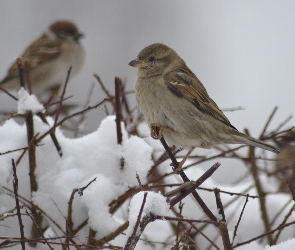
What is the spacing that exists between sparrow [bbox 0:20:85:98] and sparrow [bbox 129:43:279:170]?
3.02 m

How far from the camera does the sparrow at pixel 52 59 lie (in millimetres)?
6512

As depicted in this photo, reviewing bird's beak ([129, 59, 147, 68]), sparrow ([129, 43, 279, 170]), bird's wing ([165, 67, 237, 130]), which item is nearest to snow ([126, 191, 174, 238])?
sparrow ([129, 43, 279, 170])

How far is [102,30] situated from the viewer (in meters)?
14.2

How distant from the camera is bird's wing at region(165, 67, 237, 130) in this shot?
10.7ft

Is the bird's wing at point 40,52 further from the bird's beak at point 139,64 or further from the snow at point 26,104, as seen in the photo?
the snow at point 26,104

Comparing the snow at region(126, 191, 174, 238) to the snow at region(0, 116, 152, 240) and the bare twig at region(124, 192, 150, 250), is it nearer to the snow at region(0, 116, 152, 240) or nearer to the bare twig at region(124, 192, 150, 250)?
the bare twig at region(124, 192, 150, 250)

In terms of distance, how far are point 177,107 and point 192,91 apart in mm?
225

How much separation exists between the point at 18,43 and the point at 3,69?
3.60 ft

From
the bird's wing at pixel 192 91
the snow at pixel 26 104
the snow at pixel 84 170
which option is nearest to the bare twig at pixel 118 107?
the snow at pixel 84 170

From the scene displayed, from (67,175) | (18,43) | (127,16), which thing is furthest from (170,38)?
(67,175)

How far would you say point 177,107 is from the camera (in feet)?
10.3

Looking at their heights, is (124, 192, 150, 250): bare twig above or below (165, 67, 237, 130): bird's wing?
below

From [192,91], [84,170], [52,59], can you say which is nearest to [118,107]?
[84,170]

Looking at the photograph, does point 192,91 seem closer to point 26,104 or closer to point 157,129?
point 157,129
